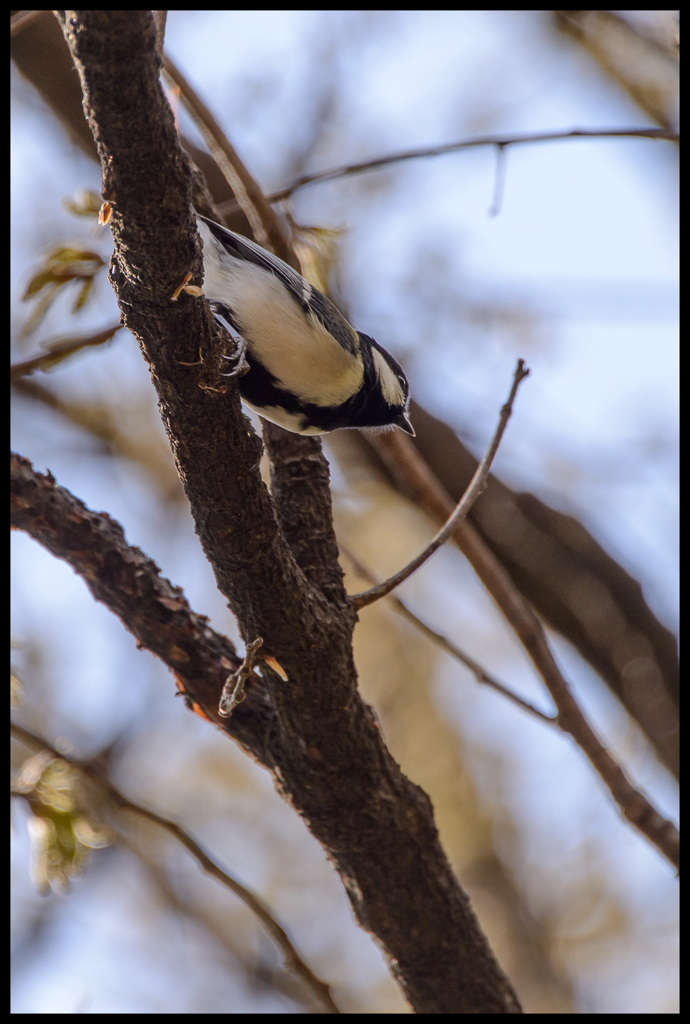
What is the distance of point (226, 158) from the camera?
2568 millimetres

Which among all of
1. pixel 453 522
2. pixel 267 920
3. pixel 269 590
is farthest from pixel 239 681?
pixel 267 920

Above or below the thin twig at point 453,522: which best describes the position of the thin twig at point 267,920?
below

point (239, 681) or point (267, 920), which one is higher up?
point (239, 681)

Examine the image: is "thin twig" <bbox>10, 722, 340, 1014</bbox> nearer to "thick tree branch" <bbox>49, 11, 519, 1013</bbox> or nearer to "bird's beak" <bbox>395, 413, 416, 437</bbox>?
"thick tree branch" <bbox>49, 11, 519, 1013</bbox>

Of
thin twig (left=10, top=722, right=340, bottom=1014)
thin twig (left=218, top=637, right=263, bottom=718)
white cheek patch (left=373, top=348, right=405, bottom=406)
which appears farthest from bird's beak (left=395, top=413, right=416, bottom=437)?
thin twig (left=10, top=722, right=340, bottom=1014)

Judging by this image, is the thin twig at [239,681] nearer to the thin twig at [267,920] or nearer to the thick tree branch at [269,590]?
the thick tree branch at [269,590]

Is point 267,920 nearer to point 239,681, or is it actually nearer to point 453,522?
point 239,681

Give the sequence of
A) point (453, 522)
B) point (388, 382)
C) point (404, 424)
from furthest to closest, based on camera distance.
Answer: point (404, 424), point (388, 382), point (453, 522)

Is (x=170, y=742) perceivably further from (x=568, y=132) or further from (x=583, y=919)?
(x=568, y=132)

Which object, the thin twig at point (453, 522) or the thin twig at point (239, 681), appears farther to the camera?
the thin twig at point (453, 522)

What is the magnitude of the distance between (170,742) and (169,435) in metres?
4.63

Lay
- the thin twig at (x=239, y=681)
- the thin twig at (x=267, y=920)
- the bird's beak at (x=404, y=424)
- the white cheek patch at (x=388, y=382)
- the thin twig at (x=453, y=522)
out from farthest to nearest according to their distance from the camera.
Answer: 1. the bird's beak at (x=404, y=424)
2. the white cheek patch at (x=388, y=382)
3. the thin twig at (x=267, y=920)
4. the thin twig at (x=453, y=522)
5. the thin twig at (x=239, y=681)

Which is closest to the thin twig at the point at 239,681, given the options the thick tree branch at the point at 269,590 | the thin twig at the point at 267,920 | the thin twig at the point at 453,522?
the thick tree branch at the point at 269,590

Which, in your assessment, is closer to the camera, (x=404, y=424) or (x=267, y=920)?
(x=267, y=920)
